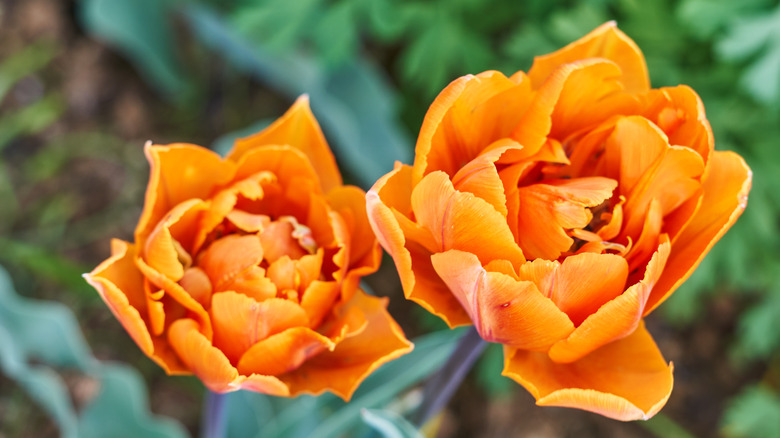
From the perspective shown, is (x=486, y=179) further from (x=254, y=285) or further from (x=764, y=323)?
(x=764, y=323)

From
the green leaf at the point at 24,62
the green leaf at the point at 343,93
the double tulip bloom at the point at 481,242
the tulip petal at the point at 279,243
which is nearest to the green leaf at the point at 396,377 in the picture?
the double tulip bloom at the point at 481,242

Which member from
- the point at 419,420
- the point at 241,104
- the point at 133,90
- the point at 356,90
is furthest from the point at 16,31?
the point at 419,420

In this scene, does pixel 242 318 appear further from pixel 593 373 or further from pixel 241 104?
pixel 241 104

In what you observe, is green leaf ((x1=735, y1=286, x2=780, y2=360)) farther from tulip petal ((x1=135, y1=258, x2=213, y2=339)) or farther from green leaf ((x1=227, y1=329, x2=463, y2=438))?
→ tulip petal ((x1=135, y1=258, x2=213, y2=339))

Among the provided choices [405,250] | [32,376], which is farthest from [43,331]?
[405,250]

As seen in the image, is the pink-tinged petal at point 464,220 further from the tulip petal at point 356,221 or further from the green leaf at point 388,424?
the green leaf at point 388,424

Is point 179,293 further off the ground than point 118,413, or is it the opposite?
point 179,293
